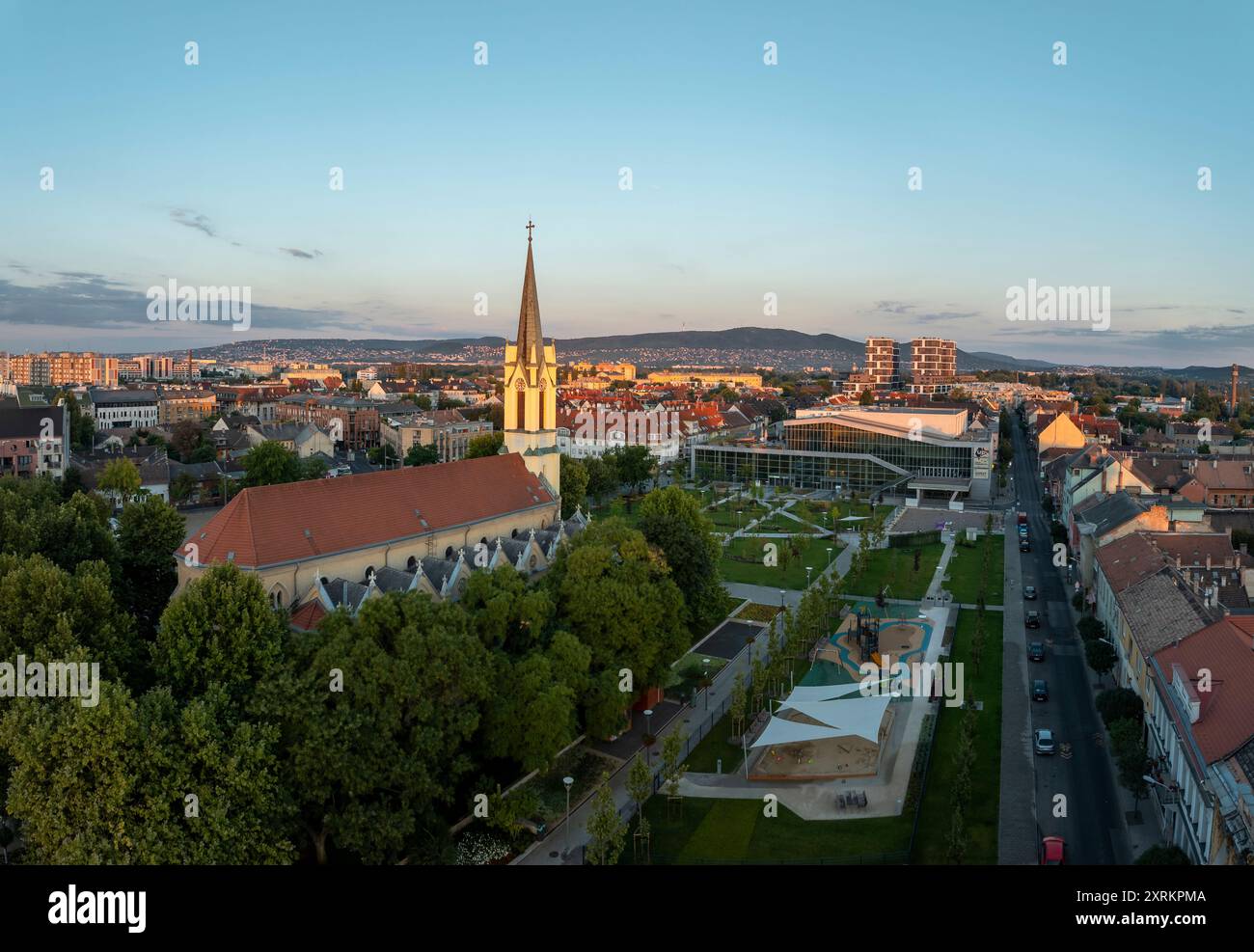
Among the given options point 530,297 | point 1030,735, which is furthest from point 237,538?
point 1030,735

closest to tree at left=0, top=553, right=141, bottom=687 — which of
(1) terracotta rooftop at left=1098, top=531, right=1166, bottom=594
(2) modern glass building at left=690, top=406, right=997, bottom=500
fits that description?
(1) terracotta rooftop at left=1098, top=531, right=1166, bottom=594

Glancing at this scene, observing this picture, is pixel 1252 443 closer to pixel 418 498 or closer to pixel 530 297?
pixel 530 297

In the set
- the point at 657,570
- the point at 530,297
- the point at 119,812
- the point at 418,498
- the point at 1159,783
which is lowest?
the point at 1159,783

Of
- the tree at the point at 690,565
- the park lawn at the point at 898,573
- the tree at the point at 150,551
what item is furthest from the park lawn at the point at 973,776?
the tree at the point at 150,551

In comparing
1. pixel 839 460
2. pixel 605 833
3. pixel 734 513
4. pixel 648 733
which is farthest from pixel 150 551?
pixel 839 460

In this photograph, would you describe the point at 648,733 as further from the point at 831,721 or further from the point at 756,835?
the point at 756,835
